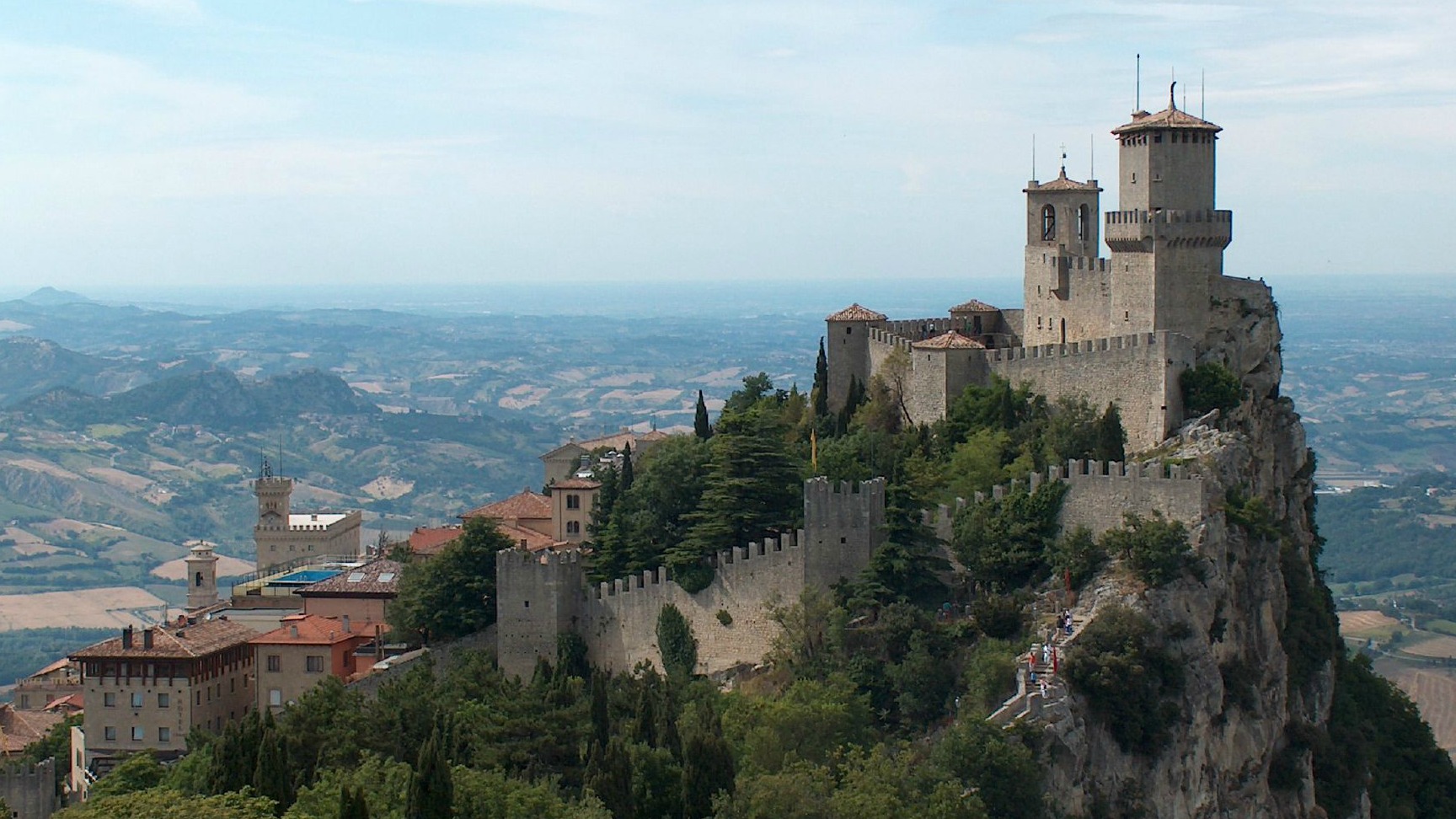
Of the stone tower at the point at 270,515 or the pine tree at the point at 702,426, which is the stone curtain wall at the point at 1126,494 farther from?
the stone tower at the point at 270,515

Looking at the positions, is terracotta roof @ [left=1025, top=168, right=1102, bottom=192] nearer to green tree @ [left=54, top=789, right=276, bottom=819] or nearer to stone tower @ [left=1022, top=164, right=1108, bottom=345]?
stone tower @ [left=1022, top=164, right=1108, bottom=345]

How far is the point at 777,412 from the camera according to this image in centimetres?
7081

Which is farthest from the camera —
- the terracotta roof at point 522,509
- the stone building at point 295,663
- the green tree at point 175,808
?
the terracotta roof at point 522,509

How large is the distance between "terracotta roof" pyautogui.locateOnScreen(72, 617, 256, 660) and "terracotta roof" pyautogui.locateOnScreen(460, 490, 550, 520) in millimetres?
11283

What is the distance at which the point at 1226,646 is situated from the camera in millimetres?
54562

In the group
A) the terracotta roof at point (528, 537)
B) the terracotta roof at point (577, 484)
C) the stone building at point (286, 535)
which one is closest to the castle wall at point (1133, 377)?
the terracotta roof at point (577, 484)

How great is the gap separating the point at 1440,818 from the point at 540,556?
95.7 feet

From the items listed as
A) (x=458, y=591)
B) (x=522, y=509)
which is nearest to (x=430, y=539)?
(x=522, y=509)

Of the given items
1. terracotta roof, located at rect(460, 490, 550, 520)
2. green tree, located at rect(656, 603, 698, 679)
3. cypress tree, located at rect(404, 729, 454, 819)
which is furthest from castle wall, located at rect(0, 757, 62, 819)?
cypress tree, located at rect(404, 729, 454, 819)

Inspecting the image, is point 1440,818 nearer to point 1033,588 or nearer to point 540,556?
point 1033,588

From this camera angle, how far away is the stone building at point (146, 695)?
195ft

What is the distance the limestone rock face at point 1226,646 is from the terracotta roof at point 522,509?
2451 cm

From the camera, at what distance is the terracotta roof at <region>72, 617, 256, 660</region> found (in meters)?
59.8

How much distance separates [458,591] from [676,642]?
311 inches
